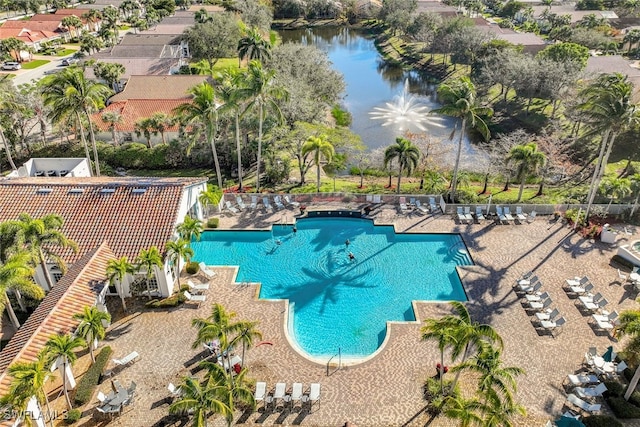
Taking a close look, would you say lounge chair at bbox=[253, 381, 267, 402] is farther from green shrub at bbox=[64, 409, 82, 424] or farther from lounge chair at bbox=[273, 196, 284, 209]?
lounge chair at bbox=[273, 196, 284, 209]

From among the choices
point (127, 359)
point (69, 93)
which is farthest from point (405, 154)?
point (69, 93)

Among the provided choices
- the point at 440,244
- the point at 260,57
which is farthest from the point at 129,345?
the point at 260,57

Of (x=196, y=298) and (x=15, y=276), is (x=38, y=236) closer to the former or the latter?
(x=15, y=276)

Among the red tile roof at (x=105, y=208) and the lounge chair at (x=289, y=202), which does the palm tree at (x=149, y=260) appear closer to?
the red tile roof at (x=105, y=208)

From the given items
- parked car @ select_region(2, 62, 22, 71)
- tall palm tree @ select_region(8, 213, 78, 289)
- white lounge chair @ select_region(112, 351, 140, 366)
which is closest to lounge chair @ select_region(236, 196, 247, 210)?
tall palm tree @ select_region(8, 213, 78, 289)

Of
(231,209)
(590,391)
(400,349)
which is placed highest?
(231,209)

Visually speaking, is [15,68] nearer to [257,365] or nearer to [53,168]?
[53,168]
